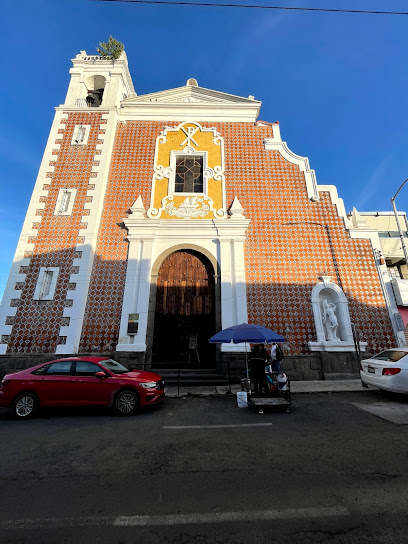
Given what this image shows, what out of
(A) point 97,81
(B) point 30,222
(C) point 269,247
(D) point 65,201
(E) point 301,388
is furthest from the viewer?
(A) point 97,81

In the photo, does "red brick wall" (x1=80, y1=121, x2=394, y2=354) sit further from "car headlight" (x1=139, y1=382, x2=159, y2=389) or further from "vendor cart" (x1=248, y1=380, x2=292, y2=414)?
"car headlight" (x1=139, y1=382, x2=159, y2=389)

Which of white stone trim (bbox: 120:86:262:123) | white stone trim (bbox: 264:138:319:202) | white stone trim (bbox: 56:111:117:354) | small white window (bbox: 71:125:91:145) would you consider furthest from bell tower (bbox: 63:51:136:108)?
white stone trim (bbox: 264:138:319:202)

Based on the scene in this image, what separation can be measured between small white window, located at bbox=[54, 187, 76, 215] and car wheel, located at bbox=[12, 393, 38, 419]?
897cm

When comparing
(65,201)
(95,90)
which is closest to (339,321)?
(65,201)

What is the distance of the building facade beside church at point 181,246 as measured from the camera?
1148 cm

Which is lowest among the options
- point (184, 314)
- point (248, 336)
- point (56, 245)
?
point (248, 336)

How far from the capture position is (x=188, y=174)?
47.8ft

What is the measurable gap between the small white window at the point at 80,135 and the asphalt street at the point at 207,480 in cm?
1413

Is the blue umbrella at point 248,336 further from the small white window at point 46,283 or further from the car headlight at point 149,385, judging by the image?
the small white window at point 46,283

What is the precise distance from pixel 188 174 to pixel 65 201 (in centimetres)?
680

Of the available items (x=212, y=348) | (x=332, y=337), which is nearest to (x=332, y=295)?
(x=332, y=337)

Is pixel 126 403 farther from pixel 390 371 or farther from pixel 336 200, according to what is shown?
pixel 336 200

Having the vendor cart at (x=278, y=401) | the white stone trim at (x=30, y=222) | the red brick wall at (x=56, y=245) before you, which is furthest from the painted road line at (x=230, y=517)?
the white stone trim at (x=30, y=222)

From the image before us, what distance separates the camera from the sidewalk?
9.23 metres
